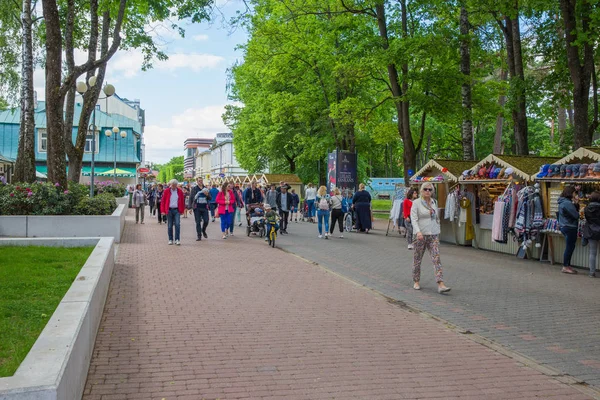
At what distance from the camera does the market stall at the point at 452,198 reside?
1712cm

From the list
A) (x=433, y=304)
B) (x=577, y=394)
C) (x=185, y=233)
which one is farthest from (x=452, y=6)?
(x=577, y=394)

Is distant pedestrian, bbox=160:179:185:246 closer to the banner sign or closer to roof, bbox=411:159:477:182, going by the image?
roof, bbox=411:159:477:182

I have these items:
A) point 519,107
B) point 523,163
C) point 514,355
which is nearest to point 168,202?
point 523,163

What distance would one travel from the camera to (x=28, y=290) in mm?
6785

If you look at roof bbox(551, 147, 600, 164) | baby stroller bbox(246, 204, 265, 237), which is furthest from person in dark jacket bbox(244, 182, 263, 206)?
roof bbox(551, 147, 600, 164)

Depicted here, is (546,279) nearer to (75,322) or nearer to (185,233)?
(75,322)

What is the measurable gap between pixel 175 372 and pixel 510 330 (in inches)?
166

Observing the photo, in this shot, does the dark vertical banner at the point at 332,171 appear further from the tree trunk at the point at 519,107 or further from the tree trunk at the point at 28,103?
the tree trunk at the point at 28,103

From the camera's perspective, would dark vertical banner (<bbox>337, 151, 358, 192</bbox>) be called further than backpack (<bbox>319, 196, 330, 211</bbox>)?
Yes

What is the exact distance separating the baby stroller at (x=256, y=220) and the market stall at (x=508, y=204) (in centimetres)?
661

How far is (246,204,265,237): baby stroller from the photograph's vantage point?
19109 mm

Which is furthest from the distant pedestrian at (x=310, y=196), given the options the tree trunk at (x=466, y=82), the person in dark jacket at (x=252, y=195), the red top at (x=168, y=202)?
the red top at (x=168, y=202)

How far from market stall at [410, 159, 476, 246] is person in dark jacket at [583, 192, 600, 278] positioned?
5.38 meters

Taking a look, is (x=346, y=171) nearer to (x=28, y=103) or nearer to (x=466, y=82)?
(x=466, y=82)
